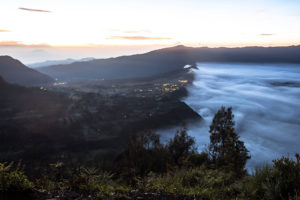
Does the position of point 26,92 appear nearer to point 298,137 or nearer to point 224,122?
point 224,122

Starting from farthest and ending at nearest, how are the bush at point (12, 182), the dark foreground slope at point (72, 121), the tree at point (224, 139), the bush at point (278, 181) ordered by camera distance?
the dark foreground slope at point (72, 121), the tree at point (224, 139), the bush at point (278, 181), the bush at point (12, 182)

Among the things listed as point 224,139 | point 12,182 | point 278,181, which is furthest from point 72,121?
point 278,181

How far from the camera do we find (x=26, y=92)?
11831 centimetres

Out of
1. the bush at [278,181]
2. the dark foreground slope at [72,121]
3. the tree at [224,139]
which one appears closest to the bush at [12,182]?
the bush at [278,181]

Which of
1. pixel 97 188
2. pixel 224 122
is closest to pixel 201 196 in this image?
pixel 97 188

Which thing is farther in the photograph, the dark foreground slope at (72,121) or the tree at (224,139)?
the dark foreground slope at (72,121)

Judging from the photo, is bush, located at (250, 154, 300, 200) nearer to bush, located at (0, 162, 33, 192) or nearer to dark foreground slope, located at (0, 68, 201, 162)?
bush, located at (0, 162, 33, 192)

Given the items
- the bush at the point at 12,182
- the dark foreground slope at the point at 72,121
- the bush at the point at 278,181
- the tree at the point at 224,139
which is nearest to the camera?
the bush at the point at 12,182

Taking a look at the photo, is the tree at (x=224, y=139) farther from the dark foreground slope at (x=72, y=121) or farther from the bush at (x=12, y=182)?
the dark foreground slope at (x=72, y=121)

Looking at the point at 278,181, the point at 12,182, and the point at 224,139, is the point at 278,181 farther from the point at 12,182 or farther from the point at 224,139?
the point at 224,139

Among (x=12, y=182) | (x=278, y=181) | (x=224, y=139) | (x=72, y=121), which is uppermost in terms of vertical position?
(x=12, y=182)

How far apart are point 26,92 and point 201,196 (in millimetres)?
131500

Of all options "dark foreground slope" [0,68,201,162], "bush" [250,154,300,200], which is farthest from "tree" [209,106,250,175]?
"dark foreground slope" [0,68,201,162]

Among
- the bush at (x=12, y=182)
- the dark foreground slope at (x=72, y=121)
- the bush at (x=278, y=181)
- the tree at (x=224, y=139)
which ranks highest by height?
the bush at (x=12, y=182)
